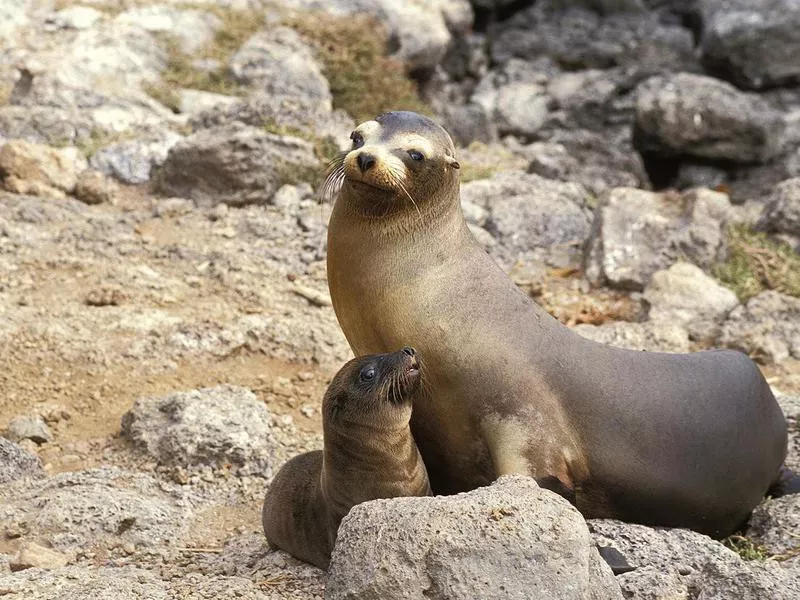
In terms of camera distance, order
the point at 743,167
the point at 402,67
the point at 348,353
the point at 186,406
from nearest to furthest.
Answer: the point at 186,406, the point at 348,353, the point at 743,167, the point at 402,67

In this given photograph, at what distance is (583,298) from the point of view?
7.90 metres

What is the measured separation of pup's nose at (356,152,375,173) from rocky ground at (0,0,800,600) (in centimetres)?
119

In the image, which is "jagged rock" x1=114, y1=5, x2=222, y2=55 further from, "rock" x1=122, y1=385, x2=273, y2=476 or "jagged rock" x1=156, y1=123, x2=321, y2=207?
"rock" x1=122, y1=385, x2=273, y2=476

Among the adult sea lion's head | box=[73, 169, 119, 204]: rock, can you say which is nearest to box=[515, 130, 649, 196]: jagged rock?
box=[73, 169, 119, 204]: rock

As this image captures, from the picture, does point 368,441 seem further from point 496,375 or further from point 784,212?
point 784,212

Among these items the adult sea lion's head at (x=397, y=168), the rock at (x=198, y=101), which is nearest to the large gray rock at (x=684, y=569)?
the adult sea lion's head at (x=397, y=168)

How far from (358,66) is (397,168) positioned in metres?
9.04

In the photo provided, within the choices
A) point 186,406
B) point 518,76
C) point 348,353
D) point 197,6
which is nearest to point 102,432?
point 186,406

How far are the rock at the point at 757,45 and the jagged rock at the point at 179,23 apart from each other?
7.59 m

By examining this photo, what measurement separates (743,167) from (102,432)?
9504 mm

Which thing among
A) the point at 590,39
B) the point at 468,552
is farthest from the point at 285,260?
the point at 590,39

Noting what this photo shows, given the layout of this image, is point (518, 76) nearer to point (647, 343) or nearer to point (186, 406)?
point (647, 343)

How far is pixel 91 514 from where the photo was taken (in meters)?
4.16

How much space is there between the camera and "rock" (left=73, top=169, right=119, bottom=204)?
852 cm
